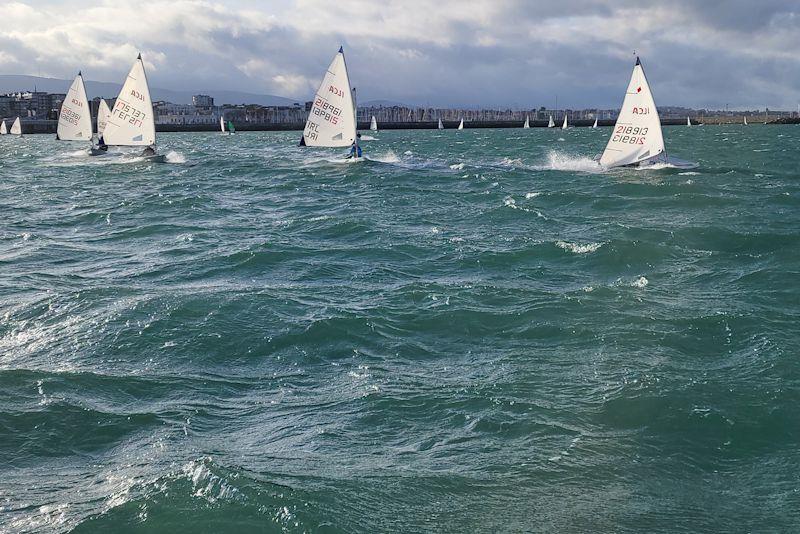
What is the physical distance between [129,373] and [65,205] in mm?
23897

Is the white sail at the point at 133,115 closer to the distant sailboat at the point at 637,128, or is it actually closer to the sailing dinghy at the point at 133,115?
the sailing dinghy at the point at 133,115

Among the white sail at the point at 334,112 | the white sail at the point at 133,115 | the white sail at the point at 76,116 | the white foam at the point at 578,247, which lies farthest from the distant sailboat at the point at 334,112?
the white sail at the point at 76,116

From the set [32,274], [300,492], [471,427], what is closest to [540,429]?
[471,427]

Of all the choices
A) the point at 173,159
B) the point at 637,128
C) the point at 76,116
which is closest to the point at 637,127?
the point at 637,128

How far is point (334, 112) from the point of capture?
50188mm

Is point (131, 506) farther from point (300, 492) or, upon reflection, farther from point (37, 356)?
point (37, 356)

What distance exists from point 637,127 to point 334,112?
1785 centimetres

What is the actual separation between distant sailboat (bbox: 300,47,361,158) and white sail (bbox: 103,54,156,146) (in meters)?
10.4

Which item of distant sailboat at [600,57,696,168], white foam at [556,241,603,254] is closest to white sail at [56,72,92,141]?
distant sailboat at [600,57,696,168]

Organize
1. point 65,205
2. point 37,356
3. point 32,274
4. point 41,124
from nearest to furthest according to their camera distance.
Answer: point 37,356
point 32,274
point 65,205
point 41,124

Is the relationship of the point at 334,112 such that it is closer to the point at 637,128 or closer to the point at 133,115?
the point at 133,115

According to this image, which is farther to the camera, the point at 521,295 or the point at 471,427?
the point at 521,295

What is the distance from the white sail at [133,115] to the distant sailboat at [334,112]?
10407 mm

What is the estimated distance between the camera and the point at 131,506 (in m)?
8.84
